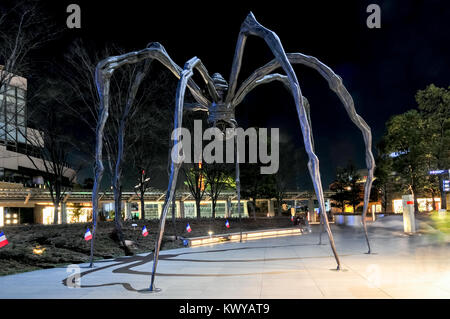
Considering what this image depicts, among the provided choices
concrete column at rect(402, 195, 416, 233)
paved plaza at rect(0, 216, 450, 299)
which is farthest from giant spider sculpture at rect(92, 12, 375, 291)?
concrete column at rect(402, 195, 416, 233)

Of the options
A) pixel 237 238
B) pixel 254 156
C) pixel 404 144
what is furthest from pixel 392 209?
pixel 237 238

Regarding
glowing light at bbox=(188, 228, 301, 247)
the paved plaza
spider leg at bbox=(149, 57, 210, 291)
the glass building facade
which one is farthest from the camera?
the glass building facade

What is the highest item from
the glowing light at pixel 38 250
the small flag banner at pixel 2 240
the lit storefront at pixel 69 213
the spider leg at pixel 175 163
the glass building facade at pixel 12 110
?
the glass building facade at pixel 12 110

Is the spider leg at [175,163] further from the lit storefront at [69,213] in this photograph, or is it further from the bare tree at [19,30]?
the lit storefront at [69,213]

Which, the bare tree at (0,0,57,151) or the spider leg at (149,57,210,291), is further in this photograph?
the bare tree at (0,0,57,151)

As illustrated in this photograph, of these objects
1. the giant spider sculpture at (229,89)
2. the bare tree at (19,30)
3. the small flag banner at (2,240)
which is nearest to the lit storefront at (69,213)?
the bare tree at (19,30)

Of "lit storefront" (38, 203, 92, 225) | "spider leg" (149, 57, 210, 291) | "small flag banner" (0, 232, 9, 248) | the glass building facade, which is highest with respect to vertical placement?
the glass building facade

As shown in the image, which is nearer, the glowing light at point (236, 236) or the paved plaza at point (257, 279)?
the paved plaza at point (257, 279)

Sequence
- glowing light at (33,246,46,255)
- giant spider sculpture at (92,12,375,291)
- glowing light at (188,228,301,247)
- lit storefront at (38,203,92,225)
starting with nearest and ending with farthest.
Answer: giant spider sculpture at (92,12,375,291), glowing light at (33,246,46,255), glowing light at (188,228,301,247), lit storefront at (38,203,92,225)

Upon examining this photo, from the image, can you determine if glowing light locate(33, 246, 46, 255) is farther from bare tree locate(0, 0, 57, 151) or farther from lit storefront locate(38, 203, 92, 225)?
lit storefront locate(38, 203, 92, 225)

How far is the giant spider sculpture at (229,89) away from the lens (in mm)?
5582

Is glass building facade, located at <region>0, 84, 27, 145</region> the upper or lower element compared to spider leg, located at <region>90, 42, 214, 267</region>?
upper

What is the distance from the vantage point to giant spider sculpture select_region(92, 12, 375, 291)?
558 centimetres

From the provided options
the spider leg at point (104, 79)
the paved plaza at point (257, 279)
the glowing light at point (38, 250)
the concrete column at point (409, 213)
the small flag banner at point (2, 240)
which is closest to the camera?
the paved plaza at point (257, 279)
